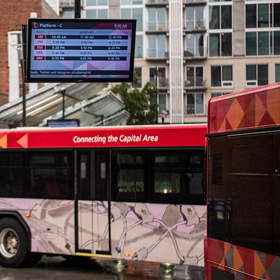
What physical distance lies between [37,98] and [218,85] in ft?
89.7

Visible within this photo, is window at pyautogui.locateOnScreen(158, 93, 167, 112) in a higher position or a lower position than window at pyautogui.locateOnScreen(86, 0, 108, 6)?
lower

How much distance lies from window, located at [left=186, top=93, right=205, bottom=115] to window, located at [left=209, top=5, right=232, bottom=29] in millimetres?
7052

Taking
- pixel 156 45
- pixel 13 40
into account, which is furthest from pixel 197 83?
pixel 13 40

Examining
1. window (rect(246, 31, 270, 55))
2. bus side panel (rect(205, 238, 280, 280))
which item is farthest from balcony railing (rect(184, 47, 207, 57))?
bus side panel (rect(205, 238, 280, 280))

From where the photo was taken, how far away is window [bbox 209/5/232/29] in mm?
43875

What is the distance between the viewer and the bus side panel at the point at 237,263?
4.51m

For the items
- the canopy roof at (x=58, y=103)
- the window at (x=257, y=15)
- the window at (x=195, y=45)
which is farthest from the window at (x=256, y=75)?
the canopy roof at (x=58, y=103)

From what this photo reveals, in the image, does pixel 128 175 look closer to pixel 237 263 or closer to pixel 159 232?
pixel 159 232

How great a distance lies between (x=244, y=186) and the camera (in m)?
4.99

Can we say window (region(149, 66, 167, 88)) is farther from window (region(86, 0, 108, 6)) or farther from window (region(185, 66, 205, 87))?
window (region(86, 0, 108, 6))

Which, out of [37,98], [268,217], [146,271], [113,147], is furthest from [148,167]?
[37,98]

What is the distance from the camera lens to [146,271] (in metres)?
9.11

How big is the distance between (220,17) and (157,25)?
21.5 ft

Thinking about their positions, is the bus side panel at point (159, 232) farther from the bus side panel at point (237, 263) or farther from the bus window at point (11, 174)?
the bus side panel at point (237, 263)
